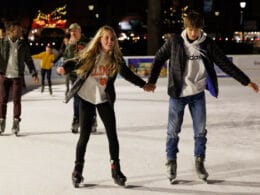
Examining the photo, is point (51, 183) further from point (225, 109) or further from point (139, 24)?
point (139, 24)

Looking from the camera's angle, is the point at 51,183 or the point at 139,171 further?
the point at 139,171

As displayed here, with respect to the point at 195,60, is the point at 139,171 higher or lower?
lower

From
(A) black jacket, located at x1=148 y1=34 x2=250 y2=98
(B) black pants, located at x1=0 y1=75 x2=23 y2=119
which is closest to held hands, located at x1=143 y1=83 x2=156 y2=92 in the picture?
(A) black jacket, located at x1=148 y1=34 x2=250 y2=98

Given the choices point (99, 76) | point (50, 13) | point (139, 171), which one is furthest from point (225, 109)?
point (50, 13)

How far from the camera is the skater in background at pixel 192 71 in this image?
5.64 meters

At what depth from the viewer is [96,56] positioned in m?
5.63

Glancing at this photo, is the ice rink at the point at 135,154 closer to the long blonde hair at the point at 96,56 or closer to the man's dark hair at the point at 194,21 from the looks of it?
the long blonde hair at the point at 96,56

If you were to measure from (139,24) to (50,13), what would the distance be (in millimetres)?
11052

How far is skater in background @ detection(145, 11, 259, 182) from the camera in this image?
5.64m

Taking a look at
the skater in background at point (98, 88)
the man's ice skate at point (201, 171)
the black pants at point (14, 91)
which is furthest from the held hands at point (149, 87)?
the black pants at point (14, 91)

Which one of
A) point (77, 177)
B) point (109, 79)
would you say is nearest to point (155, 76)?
point (109, 79)

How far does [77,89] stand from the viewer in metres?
5.65

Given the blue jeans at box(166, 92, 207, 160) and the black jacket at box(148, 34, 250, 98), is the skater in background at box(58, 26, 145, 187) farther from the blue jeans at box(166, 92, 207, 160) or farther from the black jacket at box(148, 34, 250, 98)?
the blue jeans at box(166, 92, 207, 160)

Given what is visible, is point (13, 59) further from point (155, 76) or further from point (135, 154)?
point (155, 76)
